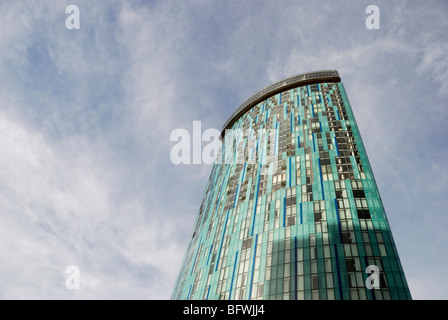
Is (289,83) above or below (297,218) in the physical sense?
above

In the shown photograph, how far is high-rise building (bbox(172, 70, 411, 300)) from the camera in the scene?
1975 inches

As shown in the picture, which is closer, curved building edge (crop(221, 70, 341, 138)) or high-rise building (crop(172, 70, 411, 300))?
high-rise building (crop(172, 70, 411, 300))

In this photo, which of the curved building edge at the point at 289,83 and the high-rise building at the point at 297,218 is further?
the curved building edge at the point at 289,83

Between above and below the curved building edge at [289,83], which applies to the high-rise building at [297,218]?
below

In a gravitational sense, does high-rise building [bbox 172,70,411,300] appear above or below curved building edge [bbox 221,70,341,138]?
below

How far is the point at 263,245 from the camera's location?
60.1 meters

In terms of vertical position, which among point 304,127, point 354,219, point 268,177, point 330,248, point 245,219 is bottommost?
point 330,248

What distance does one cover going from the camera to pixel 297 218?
61094 millimetres

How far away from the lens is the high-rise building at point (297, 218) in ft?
165

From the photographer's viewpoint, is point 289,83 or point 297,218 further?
point 289,83

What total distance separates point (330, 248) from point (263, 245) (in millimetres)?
13156

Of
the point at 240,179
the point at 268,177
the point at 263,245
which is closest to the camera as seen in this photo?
the point at 263,245
